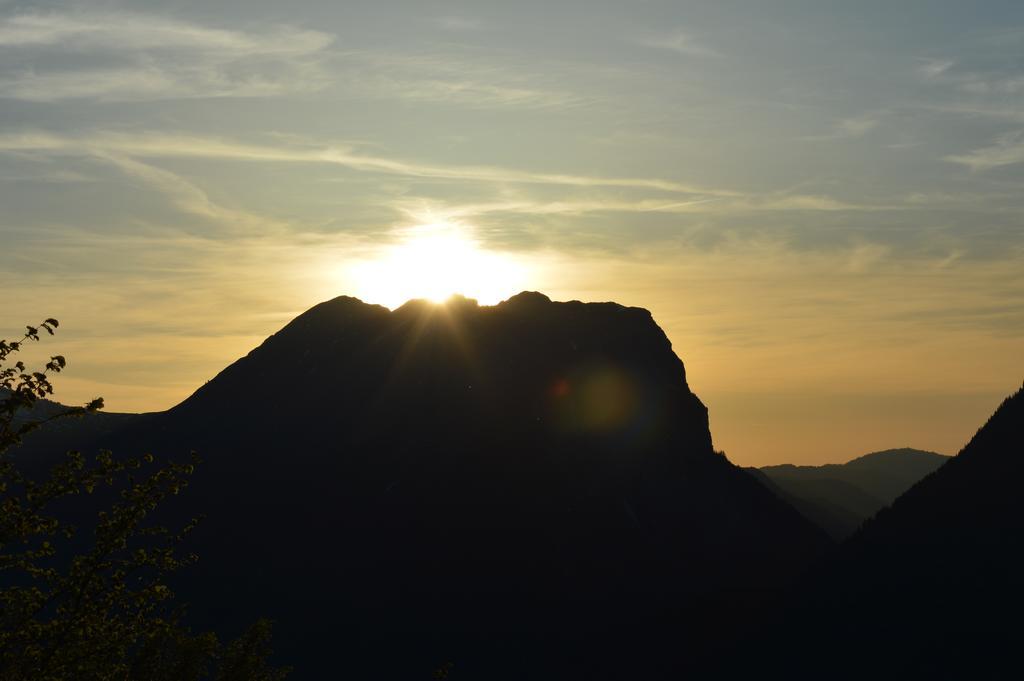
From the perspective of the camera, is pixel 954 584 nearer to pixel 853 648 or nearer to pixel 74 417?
pixel 853 648

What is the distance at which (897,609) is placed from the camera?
199250 mm

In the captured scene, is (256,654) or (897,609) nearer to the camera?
(256,654)

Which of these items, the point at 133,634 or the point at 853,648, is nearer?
the point at 133,634

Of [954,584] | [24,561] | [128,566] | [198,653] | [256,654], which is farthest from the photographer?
[954,584]

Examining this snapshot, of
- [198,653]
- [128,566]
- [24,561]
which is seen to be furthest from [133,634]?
[198,653]

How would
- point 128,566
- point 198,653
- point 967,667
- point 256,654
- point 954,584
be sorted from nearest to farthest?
point 128,566
point 198,653
point 256,654
point 967,667
point 954,584

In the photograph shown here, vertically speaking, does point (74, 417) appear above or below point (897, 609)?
above

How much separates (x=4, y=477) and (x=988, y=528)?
204 metres

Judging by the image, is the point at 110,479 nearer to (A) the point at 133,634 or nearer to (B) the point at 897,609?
(A) the point at 133,634

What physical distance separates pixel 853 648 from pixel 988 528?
35703mm

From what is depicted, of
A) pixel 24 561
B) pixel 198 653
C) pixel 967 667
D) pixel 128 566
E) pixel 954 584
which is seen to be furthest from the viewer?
pixel 954 584

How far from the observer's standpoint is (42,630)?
27.7 meters

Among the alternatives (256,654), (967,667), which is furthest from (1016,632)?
(256,654)

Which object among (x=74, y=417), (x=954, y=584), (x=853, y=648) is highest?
(x=74, y=417)
